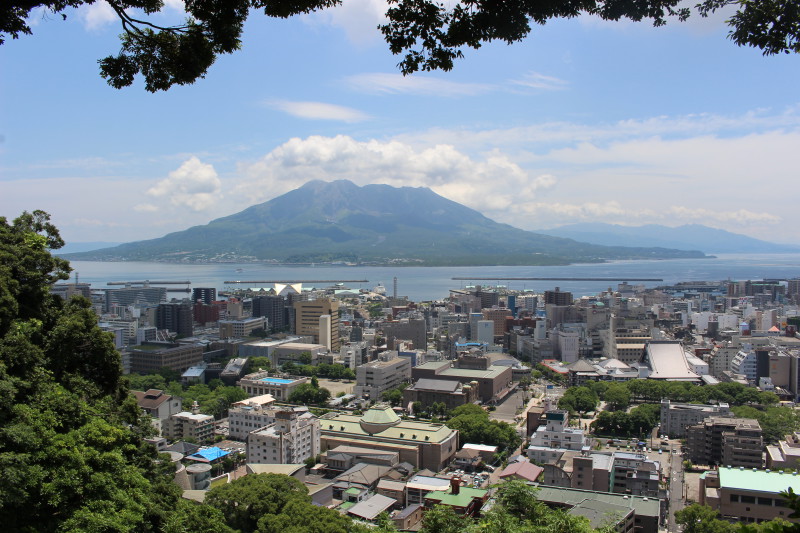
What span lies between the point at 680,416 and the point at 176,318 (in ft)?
54.3

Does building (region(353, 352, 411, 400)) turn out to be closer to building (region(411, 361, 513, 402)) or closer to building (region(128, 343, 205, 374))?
building (region(411, 361, 513, 402))

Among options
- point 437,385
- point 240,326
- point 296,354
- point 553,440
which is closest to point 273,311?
point 240,326

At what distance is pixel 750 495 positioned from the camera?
6.64 metres

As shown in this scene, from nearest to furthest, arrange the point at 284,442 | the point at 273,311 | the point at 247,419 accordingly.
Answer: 1. the point at 284,442
2. the point at 247,419
3. the point at 273,311

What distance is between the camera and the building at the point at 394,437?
29.6ft

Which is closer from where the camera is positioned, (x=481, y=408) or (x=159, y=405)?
(x=159, y=405)

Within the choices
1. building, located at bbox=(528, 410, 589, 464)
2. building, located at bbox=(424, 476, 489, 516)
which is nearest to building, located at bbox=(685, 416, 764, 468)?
building, located at bbox=(528, 410, 589, 464)

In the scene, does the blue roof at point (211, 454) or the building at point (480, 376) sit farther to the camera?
the building at point (480, 376)

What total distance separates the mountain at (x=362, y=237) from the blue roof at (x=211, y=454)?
54536 millimetres

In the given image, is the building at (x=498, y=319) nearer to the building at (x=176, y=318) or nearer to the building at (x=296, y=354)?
the building at (x=296, y=354)

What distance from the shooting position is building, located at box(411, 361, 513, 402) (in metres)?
13.4

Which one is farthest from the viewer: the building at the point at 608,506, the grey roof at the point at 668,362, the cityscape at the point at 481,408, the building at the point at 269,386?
the grey roof at the point at 668,362

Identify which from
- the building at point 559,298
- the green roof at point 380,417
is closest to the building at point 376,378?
the green roof at point 380,417

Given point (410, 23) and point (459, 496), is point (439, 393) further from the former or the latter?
point (410, 23)
